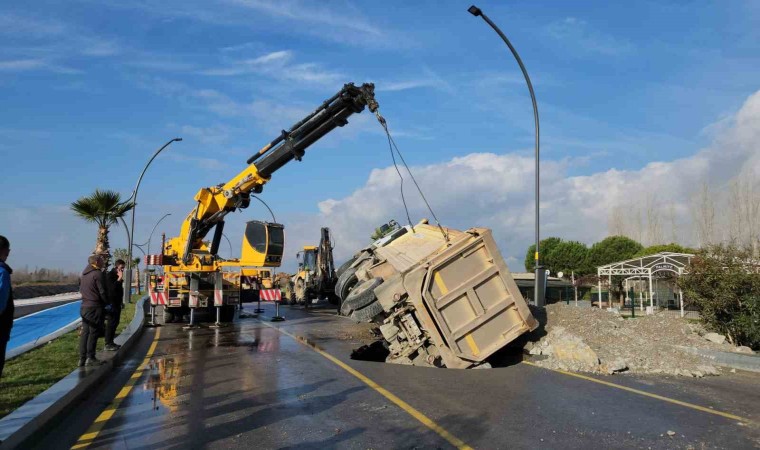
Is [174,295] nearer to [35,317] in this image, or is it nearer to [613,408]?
[35,317]

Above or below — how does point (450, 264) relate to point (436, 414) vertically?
above

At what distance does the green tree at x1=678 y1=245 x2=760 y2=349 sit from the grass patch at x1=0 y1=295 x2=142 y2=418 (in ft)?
41.8

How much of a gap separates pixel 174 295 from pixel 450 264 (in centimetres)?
1181

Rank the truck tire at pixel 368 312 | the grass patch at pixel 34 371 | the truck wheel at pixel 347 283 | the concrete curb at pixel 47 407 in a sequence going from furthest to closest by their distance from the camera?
the truck wheel at pixel 347 283 → the truck tire at pixel 368 312 → the grass patch at pixel 34 371 → the concrete curb at pixel 47 407

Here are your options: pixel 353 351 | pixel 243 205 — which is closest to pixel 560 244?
pixel 243 205

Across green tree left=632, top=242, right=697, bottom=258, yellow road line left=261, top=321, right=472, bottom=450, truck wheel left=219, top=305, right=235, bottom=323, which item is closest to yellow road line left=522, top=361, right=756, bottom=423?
yellow road line left=261, top=321, right=472, bottom=450

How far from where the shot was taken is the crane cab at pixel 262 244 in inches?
789

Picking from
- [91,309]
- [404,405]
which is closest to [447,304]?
[404,405]

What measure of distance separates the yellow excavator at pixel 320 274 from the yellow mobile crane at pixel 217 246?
27.0ft

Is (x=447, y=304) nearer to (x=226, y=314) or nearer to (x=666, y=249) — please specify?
(x=226, y=314)

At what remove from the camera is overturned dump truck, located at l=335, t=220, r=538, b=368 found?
31.9 ft

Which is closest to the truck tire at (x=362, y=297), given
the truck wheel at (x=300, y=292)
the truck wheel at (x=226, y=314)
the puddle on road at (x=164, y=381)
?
the puddle on road at (x=164, y=381)

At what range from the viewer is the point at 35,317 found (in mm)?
23578

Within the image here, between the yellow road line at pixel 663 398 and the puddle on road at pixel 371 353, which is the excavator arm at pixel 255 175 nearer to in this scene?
the puddle on road at pixel 371 353
